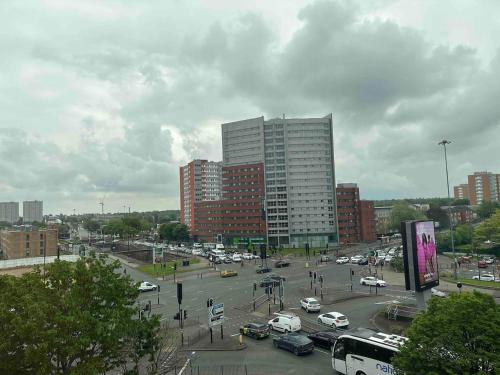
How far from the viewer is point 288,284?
55.9 metres

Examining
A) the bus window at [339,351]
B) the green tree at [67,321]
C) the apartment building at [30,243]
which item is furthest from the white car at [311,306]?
the apartment building at [30,243]

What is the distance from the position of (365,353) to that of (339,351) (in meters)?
1.95

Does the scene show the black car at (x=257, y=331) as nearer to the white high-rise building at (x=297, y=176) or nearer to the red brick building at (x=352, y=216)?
the white high-rise building at (x=297, y=176)

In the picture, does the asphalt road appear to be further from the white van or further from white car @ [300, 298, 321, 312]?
the white van

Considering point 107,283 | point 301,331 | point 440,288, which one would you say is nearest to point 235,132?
point 440,288

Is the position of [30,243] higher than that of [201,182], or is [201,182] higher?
[201,182]

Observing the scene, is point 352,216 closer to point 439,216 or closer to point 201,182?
point 439,216

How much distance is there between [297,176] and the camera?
440ft

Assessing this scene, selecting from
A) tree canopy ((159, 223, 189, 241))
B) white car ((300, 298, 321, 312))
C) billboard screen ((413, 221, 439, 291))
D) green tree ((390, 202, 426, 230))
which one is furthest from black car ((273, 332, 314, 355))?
tree canopy ((159, 223, 189, 241))

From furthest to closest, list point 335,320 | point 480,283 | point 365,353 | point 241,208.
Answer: point 241,208, point 480,283, point 335,320, point 365,353

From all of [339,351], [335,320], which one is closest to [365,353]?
[339,351]

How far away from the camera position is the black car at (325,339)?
26.6 metres

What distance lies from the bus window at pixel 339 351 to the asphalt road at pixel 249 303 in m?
1.45

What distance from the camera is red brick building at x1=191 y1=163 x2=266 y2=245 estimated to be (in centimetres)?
12875
